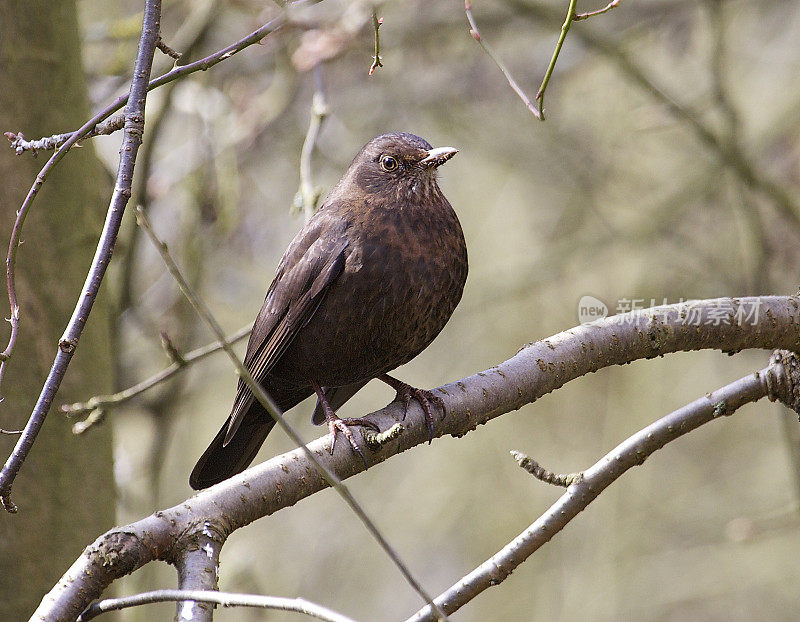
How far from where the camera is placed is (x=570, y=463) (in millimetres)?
7770

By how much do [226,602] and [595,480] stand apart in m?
1.18

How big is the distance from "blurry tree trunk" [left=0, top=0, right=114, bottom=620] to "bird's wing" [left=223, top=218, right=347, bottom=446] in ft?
1.81

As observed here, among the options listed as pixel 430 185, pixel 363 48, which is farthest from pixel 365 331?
pixel 363 48

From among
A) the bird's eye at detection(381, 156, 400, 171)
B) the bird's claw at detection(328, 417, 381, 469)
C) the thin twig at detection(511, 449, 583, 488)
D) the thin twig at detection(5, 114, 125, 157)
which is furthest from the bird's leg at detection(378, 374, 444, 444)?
the thin twig at detection(5, 114, 125, 157)

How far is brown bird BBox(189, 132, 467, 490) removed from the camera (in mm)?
2973

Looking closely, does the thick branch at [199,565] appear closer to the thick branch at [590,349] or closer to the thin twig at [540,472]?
the thick branch at [590,349]

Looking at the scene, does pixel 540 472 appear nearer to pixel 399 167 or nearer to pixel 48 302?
pixel 399 167

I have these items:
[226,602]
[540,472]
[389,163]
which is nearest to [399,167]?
[389,163]

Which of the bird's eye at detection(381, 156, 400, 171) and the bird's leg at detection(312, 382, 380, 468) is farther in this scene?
the bird's eye at detection(381, 156, 400, 171)

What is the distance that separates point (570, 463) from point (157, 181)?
4277mm

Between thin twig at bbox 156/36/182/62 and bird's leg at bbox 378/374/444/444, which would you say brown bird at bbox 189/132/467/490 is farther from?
thin twig at bbox 156/36/182/62

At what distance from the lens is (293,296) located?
3.15 m

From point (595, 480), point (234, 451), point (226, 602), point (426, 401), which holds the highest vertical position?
point (234, 451)

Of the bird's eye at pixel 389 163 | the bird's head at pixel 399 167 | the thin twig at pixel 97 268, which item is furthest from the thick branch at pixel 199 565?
the bird's eye at pixel 389 163
